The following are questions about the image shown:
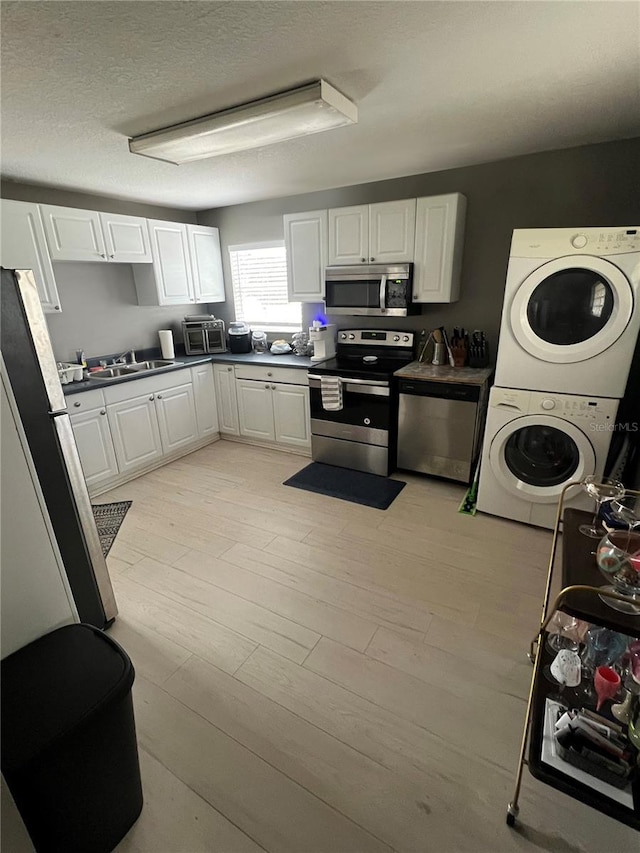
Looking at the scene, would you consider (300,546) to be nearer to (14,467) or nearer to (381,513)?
(381,513)

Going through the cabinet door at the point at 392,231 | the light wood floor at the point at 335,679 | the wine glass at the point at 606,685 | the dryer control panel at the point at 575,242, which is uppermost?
the cabinet door at the point at 392,231

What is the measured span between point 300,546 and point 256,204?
3.50m

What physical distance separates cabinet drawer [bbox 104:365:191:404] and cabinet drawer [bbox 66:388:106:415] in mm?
58

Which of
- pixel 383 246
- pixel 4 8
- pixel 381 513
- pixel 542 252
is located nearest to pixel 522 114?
pixel 542 252

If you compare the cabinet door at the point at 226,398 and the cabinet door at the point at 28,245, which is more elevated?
the cabinet door at the point at 28,245

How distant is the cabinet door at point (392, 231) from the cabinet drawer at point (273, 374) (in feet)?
3.86

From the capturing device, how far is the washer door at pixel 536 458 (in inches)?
98.6

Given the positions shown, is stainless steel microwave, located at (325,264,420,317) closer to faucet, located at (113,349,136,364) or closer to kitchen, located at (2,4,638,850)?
kitchen, located at (2,4,638,850)

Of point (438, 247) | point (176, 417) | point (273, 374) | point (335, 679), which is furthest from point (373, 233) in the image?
point (335, 679)

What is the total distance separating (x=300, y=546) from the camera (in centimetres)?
260

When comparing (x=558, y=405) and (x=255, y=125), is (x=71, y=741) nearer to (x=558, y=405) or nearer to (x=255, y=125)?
(x=255, y=125)

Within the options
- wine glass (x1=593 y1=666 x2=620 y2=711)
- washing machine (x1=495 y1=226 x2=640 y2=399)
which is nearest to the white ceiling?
washing machine (x1=495 y1=226 x2=640 y2=399)

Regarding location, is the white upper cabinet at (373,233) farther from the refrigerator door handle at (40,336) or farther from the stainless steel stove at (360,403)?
the refrigerator door handle at (40,336)

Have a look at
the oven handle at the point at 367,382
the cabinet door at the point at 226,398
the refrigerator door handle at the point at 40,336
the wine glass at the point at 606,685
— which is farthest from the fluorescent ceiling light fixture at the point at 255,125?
the wine glass at the point at 606,685
